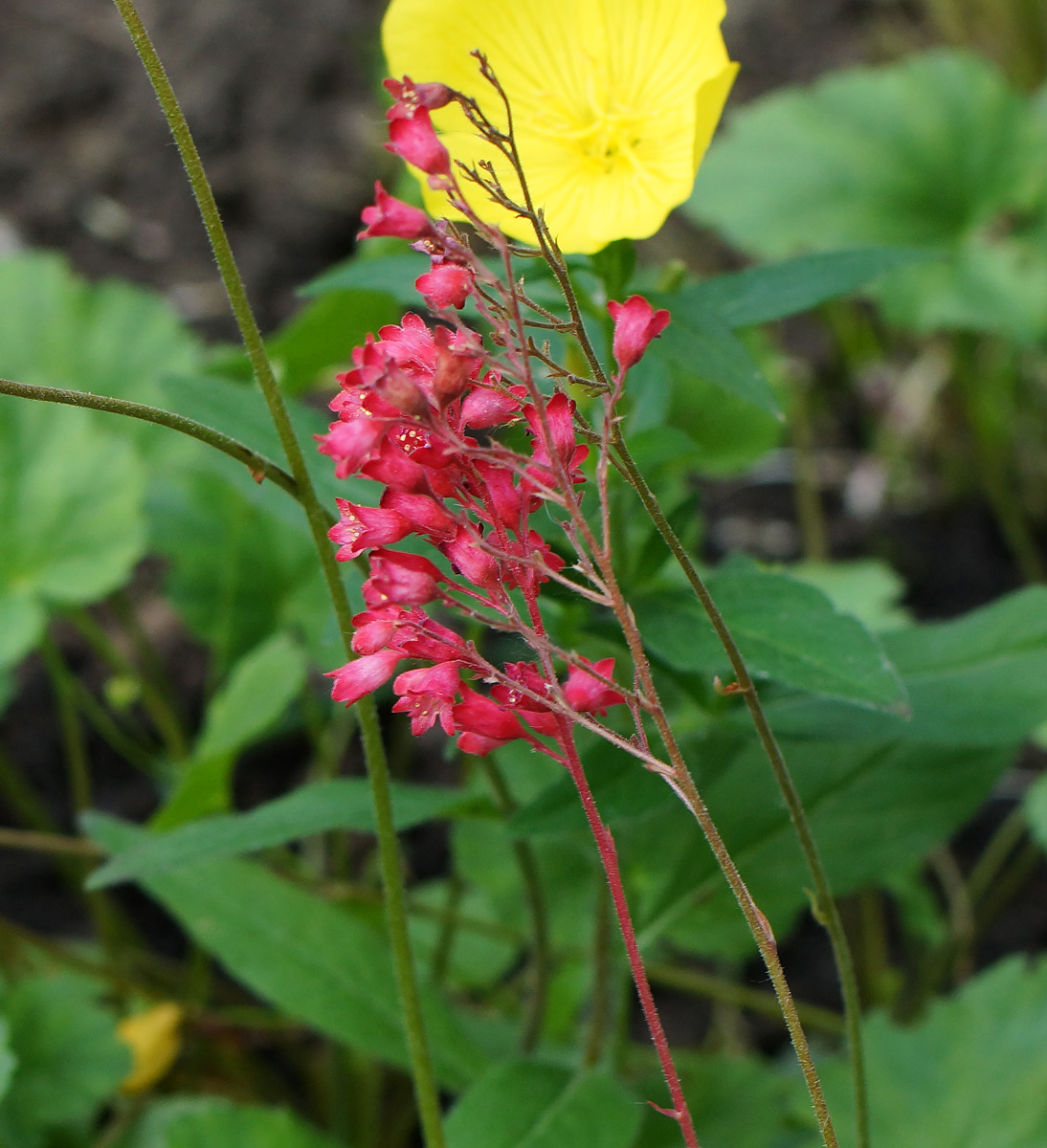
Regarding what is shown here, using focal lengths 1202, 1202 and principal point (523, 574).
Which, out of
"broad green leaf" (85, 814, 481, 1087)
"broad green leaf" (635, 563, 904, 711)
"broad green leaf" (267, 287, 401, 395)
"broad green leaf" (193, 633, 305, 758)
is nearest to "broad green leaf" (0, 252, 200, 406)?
"broad green leaf" (267, 287, 401, 395)

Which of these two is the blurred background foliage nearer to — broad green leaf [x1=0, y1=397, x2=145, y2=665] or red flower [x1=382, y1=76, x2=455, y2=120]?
broad green leaf [x1=0, y1=397, x2=145, y2=665]

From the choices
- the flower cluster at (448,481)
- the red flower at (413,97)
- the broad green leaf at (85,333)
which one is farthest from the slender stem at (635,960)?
the broad green leaf at (85,333)

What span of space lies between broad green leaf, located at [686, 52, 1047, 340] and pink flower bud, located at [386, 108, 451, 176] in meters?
1.36

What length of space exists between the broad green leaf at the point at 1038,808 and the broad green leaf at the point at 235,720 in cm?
68

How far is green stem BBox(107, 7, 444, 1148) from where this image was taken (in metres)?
0.51

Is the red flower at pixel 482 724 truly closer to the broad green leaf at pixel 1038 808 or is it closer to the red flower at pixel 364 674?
the red flower at pixel 364 674

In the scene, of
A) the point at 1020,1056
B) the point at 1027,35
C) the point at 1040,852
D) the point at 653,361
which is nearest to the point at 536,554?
the point at 653,361

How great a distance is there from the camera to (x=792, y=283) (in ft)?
2.48

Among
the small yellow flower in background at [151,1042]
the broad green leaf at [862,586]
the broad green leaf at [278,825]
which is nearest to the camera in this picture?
the broad green leaf at [278,825]

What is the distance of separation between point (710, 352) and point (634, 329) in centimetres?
23

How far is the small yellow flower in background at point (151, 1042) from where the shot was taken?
104 cm

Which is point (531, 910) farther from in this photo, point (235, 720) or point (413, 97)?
point (413, 97)

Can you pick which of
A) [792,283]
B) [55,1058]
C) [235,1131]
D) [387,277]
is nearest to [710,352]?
[792,283]

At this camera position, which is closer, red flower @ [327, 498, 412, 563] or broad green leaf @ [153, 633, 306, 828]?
red flower @ [327, 498, 412, 563]
